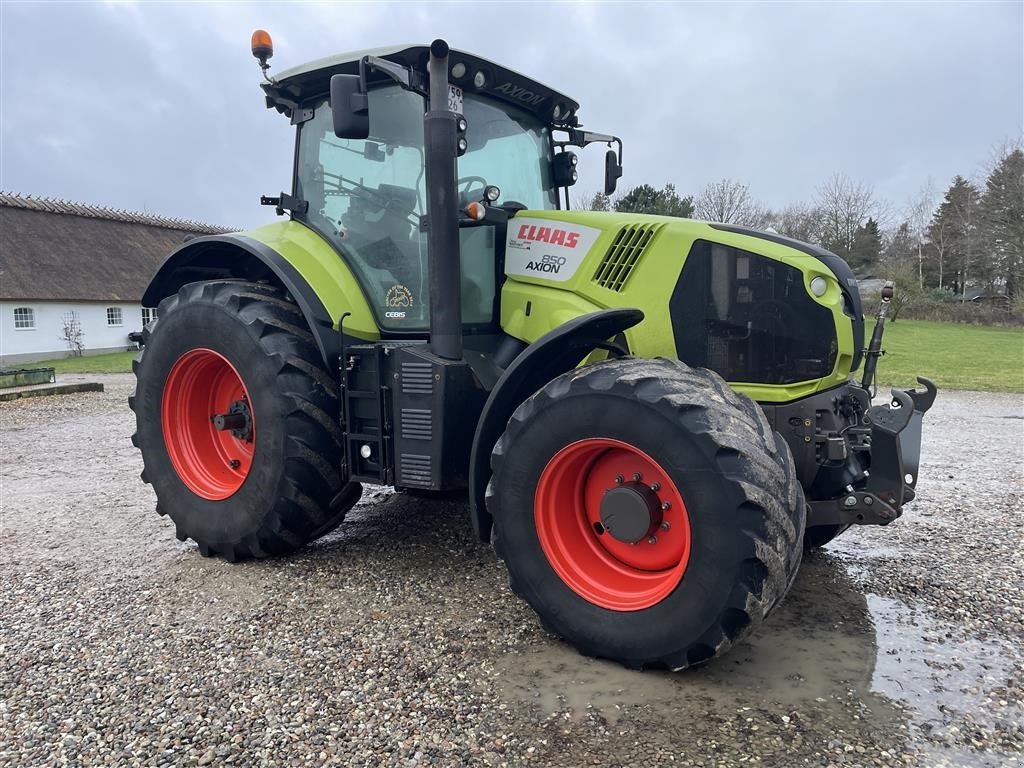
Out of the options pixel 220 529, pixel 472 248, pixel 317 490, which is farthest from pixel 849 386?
pixel 220 529

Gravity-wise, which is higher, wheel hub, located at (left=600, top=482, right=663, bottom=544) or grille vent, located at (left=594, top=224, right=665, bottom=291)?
grille vent, located at (left=594, top=224, right=665, bottom=291)

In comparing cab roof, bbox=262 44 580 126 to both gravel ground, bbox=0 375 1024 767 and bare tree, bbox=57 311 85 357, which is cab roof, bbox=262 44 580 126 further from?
bare tree, bbox=57 311 85 357

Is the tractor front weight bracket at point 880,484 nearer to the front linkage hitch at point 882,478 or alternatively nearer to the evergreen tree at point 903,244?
the front linkage hitch at point 882,478

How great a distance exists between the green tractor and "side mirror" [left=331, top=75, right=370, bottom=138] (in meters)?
0.01

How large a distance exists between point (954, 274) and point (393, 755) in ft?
188

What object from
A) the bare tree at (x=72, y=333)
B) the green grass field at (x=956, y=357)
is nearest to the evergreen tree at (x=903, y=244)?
the green grass field at (x=956, y=357)

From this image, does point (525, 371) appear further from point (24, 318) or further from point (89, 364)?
point (24, 318)

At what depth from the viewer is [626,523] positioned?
10.2 feet

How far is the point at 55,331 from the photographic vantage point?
27.5m

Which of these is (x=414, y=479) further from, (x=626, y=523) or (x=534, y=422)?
(x=626, y=523)

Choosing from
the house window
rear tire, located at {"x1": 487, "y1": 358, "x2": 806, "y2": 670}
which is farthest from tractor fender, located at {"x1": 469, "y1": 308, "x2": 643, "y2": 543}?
the house window

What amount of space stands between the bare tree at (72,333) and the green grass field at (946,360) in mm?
750

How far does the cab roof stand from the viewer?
12.9 ft

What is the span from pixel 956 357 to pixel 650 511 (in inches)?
846
